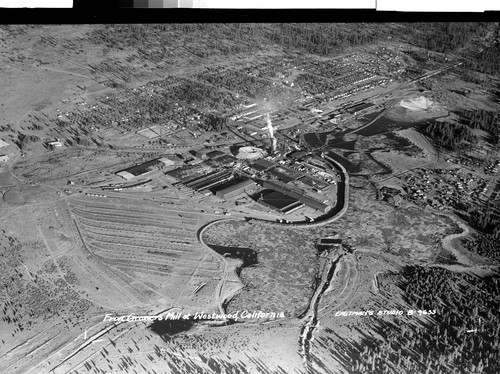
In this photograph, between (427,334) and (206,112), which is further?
(206,112)

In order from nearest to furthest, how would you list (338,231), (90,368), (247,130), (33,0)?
(90,368) → (338,231) → (247,130) → (33,0)

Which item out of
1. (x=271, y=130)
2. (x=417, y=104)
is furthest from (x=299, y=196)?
(x=417, y=104)

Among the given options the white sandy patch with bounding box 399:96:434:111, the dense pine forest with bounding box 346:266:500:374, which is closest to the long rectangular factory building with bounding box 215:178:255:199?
the dense pine forest with bounding box 346:266:500:374

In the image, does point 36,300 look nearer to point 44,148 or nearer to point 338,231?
point 44,148

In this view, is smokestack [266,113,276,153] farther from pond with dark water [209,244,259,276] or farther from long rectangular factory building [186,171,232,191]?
pond with dark water [209,244,259,276]

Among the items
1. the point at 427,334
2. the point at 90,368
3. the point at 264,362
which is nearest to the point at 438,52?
the point at 427,334

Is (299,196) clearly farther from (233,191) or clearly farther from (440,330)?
(440,330)

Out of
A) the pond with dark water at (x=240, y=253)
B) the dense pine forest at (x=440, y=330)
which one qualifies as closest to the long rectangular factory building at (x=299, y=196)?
the pond with dark water at (x=240, y=253)

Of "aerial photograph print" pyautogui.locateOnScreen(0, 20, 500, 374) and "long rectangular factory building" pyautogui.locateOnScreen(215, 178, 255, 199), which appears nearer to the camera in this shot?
"aerial photograph print" pyautogui.locateOnScreen(0, 20, 500, 374)
